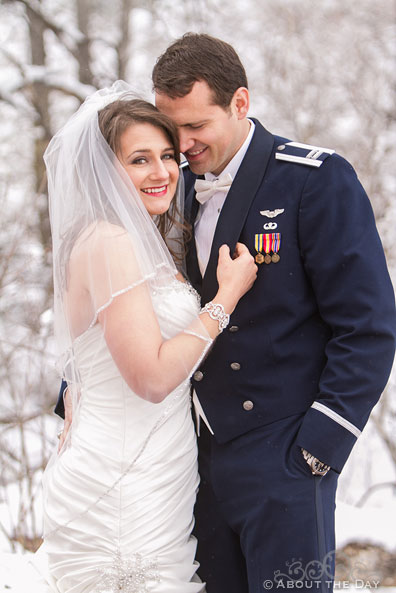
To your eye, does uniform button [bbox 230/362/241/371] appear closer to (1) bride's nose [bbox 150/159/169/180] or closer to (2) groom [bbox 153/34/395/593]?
(2) groom [bbox 153/34/395/593]

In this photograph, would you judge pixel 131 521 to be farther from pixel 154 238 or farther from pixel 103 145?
pixel 103 145

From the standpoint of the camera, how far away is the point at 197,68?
2256mm

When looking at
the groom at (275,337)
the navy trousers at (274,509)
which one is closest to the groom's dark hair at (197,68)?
the groom at (275,337)

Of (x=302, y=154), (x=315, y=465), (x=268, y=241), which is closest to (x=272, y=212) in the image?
(x=268, y=241)

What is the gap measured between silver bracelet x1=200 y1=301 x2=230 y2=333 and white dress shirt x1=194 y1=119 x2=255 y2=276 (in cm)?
31

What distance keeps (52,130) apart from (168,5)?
7.29 feet

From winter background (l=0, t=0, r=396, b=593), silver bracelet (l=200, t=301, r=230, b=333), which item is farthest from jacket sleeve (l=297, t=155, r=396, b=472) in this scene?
winter background (l=0, t=0, r=396, b=593)

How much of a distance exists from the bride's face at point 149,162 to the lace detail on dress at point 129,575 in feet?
3.98

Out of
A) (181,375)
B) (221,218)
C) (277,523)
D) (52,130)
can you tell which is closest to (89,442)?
(181,375)

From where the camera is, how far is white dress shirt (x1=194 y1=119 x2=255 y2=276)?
243 centimetres

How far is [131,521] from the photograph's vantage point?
2.13m

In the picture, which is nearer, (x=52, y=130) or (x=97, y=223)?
(x=97, y=223)

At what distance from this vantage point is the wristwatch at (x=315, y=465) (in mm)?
2113

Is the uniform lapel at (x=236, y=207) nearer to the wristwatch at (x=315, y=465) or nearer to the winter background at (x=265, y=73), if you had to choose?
the wristwatch at (x=315, y=465)
